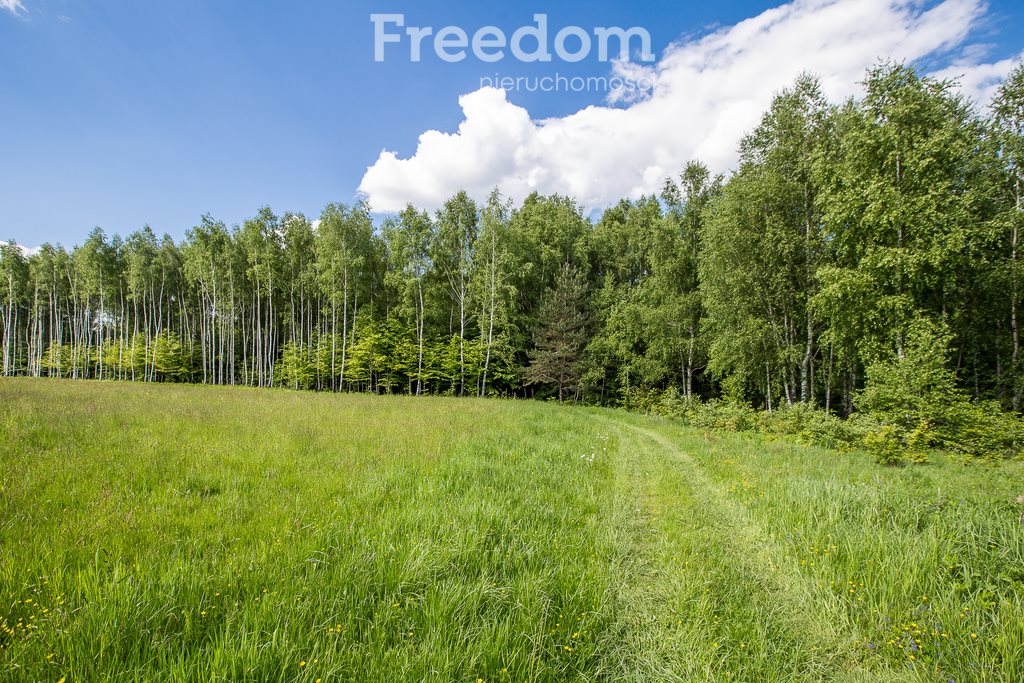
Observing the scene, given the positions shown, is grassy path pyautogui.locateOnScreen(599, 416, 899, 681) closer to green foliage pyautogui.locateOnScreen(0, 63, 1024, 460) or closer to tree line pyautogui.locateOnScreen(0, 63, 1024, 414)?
green foliage pyautogui.locateOnScreen(0, 63, 1024, 460)

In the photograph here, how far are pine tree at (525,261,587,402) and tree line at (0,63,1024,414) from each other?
0.63ft

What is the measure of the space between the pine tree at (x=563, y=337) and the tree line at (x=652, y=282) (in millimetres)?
192

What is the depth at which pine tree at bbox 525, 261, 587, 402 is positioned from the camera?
96.3ft

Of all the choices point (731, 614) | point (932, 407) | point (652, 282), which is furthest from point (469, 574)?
point (652, 282)

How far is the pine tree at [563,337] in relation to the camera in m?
29.3

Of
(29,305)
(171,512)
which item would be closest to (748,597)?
(171,512)

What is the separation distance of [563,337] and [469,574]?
26.5 meters

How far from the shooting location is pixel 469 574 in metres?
3.43

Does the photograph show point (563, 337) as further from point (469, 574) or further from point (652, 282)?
point (469, 574)

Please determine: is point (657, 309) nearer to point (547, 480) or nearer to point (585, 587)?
point (547, 480)

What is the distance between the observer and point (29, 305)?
166 feet

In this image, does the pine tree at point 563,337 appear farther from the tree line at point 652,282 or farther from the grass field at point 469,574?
the grass field at point 469,574

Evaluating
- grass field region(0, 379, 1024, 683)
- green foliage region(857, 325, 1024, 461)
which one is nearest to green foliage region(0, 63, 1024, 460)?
green foliage region(857, 325, 1024, 461)

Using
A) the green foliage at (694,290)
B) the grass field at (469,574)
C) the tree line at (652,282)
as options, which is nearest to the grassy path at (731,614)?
the grass field at (469,574)
